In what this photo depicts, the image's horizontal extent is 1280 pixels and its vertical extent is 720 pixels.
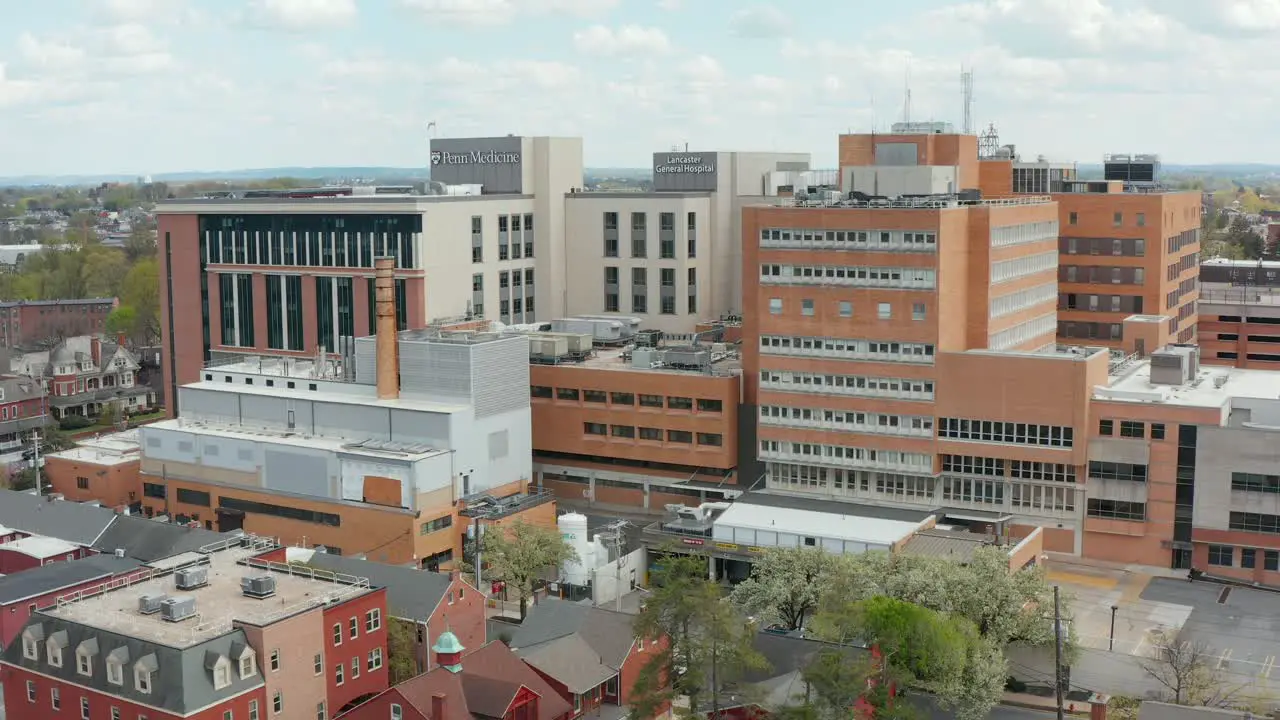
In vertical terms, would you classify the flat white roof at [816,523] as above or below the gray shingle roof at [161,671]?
below

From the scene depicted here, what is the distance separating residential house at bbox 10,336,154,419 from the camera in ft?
522

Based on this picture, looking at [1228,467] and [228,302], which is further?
[228,302]

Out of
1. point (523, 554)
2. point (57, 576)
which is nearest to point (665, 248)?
point (523, 554)

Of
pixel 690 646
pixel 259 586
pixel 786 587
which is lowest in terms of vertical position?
pixel 786 587

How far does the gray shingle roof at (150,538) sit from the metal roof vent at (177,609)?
19889 mm

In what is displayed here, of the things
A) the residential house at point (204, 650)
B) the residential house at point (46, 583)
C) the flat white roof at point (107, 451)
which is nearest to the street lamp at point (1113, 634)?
the residential house at point (204, 650)

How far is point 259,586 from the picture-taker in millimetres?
62875

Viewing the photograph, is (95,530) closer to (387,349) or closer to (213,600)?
(387,349)

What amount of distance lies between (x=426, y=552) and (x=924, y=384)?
3567 cm

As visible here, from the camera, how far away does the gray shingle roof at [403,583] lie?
70.2 meters

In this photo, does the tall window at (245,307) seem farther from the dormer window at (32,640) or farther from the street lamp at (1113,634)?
the street lamp at (1113,634)

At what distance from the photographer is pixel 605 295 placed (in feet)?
449

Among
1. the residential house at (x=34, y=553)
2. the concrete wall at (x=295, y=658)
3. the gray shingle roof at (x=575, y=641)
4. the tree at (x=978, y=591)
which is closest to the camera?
the concrete wall at (x=295, y=658)

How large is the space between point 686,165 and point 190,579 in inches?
3445
